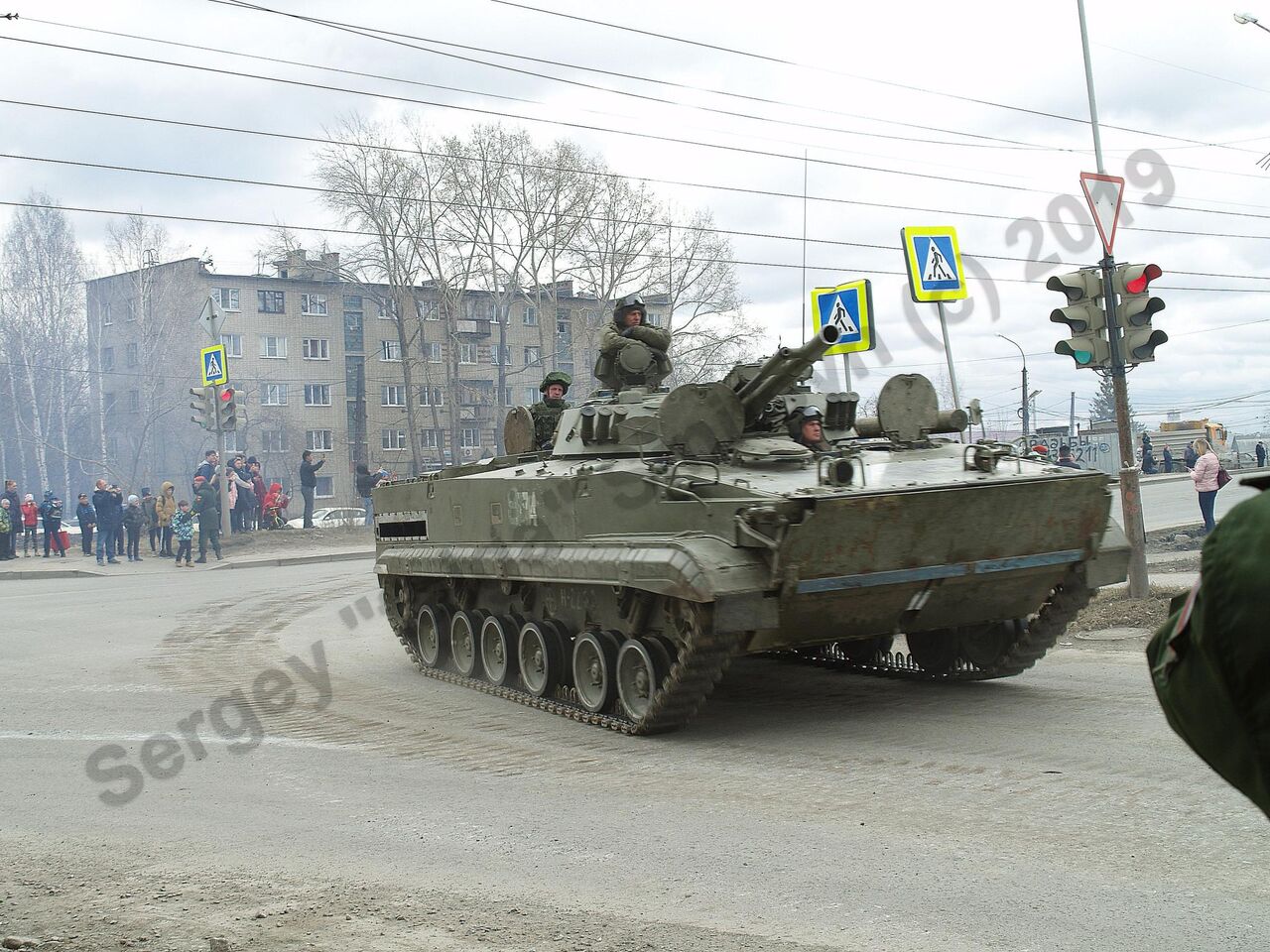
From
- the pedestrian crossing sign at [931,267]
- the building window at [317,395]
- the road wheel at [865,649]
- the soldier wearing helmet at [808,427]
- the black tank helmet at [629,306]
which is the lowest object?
the road wheel at [865,649]

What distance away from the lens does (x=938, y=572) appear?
8.41 meters

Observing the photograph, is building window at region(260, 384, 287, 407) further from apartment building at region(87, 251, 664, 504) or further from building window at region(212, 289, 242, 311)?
building window at region(212, 289, 242, 311)

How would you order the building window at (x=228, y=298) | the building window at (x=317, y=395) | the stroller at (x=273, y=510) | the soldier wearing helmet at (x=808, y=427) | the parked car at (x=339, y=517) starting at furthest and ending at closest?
the building window at (x=317, y=395), the building window at (x=228, y=298), the parked car at (x=339, y=517), the stroller at (x=273, y=510), the soldier wearing helmet at (x=808, y=427)

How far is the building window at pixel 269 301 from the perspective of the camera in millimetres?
56188

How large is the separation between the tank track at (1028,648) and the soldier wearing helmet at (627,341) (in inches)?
118

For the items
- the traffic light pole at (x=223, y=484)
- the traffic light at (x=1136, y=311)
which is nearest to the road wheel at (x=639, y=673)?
the traffic light at (x=1136, y=311)

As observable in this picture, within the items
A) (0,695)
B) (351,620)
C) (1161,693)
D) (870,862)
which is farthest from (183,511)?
(1161,693)

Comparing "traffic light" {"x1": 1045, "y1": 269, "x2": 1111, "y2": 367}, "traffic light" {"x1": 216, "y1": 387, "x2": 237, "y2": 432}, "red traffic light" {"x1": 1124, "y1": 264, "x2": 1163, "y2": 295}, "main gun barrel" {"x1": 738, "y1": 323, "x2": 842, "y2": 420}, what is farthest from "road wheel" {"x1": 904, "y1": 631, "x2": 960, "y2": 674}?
"traffic light" {"x1": 216, "y1": 387, "x2": 237, "y2": 432}

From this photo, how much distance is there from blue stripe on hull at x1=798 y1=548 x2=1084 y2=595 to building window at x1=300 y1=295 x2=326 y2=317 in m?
51.8

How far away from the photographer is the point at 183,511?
26594mm

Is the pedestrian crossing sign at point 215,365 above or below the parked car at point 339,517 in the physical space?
above

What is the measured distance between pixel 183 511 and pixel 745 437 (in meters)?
19.6

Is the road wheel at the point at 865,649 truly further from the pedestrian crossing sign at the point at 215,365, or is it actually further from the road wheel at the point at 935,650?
the pedestrian crossing sign at the point at 215,365

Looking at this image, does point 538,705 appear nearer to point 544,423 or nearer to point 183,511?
point 544,423
